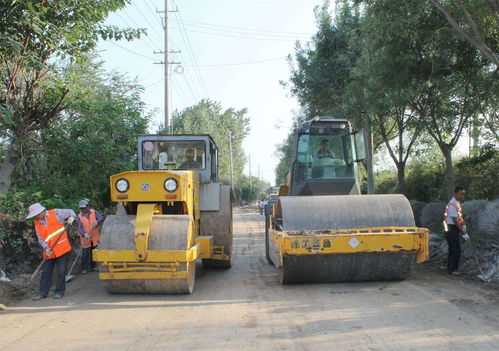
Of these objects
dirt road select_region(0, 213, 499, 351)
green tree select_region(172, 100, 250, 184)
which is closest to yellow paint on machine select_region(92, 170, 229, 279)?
dirt road select_region(0, 213, 499, 351)

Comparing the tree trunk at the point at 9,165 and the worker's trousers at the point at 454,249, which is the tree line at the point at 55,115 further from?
the worker's trousers at the point at 454,249

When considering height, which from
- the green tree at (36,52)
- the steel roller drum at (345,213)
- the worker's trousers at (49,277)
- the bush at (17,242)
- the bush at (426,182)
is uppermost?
the green tree at (36,52)

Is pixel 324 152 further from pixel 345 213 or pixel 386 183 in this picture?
pixel 386 183

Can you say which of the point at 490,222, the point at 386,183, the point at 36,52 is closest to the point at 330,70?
the point at 386,183

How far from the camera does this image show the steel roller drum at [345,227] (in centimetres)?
726

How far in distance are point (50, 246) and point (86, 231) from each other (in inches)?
89.3

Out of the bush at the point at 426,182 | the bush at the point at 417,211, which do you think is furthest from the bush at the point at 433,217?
the bush at the point at 426,182

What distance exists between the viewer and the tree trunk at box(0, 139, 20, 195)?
376 inches

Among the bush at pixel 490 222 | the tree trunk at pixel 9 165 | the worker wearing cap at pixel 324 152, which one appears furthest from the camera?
the bush at pixel 490 222

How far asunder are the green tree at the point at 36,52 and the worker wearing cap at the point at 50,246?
1978 millimetres

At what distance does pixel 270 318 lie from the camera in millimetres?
5812

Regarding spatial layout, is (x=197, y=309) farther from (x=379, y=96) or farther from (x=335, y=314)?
(x=379, y=96)

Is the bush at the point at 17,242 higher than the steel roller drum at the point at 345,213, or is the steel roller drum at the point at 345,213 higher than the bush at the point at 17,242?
the steel roller drum at the point at 345,213

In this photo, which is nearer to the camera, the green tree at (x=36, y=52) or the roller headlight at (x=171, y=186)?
the roller headlight at (x=171, y=186)
